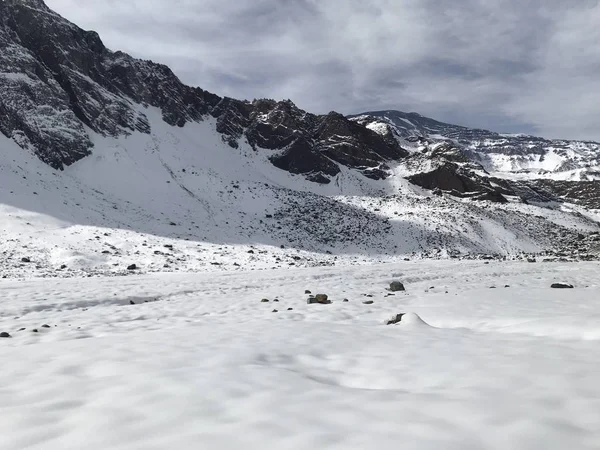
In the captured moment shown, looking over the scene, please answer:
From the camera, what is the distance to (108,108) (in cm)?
5172

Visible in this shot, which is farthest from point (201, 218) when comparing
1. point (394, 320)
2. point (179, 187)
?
point (394, 320)

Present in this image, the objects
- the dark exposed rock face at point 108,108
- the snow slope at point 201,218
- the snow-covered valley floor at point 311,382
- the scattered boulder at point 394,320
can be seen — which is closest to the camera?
the snow-covered valley floor at point 311,382

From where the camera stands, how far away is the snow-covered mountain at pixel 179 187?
94.3ft

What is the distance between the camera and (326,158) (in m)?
70.1

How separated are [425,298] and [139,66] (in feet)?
228

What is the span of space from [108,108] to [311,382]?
56565 mm

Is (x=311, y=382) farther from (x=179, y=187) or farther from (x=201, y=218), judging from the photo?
Result: (x=179, y=187)

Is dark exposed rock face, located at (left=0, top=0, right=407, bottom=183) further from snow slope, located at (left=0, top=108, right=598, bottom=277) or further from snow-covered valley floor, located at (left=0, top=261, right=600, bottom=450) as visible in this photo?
snow-covered valley floor, located at (left=0, top=261, right=600, bottom=450)

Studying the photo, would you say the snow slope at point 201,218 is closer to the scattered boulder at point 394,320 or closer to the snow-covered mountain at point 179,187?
the snow-covered mountain at point 179,187

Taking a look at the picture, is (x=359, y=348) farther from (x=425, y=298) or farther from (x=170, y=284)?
(x=170, y=284)

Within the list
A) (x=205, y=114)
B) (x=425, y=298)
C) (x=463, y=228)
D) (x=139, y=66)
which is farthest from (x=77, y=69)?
(x=425, y=298)

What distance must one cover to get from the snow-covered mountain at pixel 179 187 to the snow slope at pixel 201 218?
0.19 metres

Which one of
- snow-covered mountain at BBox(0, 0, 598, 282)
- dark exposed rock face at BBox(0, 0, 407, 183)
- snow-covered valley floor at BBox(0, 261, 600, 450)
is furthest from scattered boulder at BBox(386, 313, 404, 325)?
dark exposed rock face at BBox(0, 0, 407, 183)

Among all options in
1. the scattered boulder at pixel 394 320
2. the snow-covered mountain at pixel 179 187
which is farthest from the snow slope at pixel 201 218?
the scattered boulder at pixel 394 320
